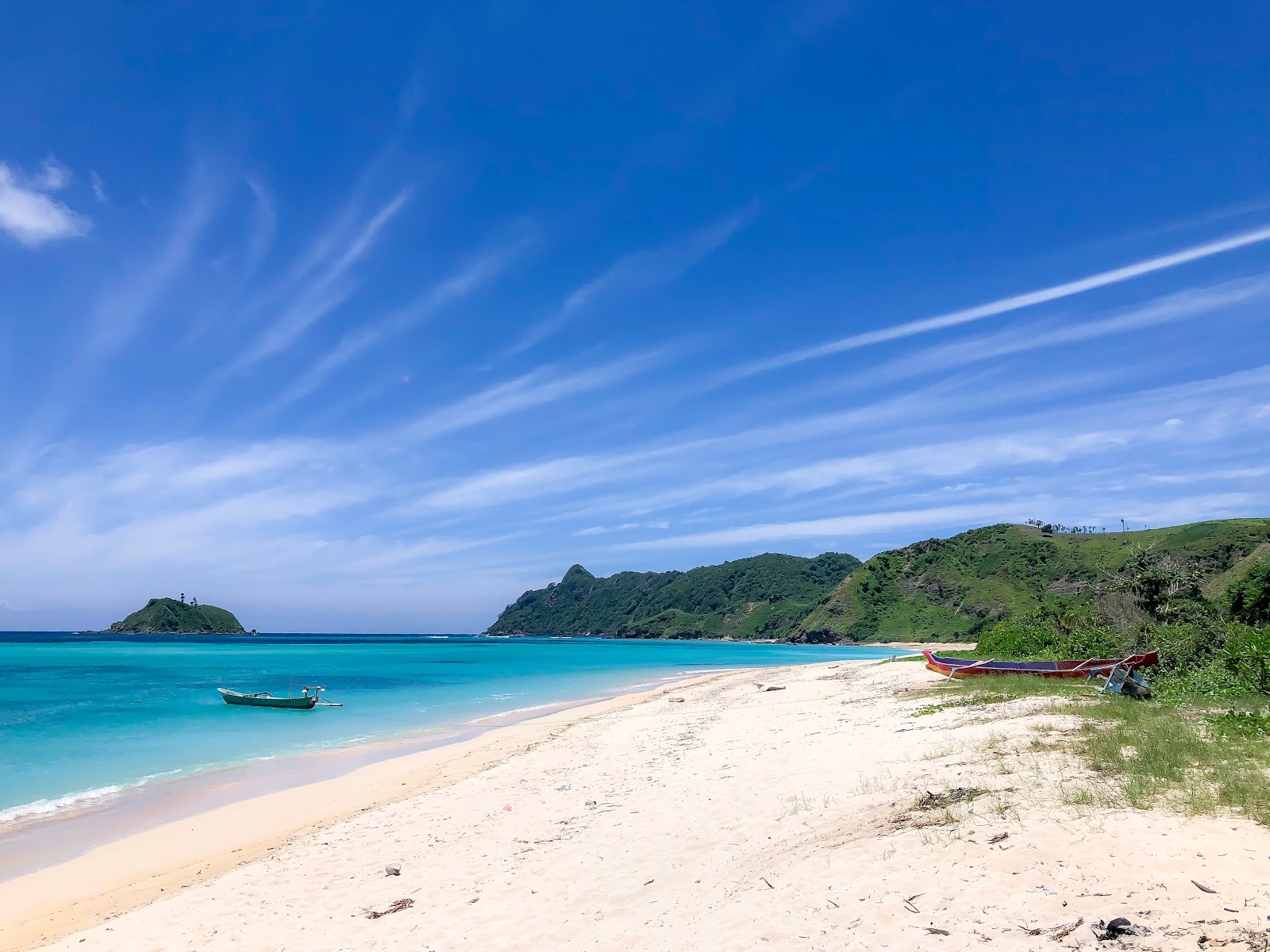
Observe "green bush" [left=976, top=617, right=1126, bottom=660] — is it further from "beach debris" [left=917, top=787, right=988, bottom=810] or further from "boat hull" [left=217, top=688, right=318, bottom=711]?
"boat hull" [left=217, top=688, right=318, bottom=711]

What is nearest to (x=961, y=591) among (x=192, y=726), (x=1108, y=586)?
(x=1108, y=586)

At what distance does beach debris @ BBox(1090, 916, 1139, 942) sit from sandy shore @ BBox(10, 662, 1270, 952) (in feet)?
0.36

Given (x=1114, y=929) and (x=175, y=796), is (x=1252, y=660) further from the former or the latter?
(x=175, y=796)

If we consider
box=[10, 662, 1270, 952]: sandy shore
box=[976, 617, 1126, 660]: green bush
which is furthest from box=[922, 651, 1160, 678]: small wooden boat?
box=[10, 662, 1270, 952]: sandy shore

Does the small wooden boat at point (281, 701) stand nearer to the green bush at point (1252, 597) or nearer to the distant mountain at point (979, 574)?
the green bush at point (1252, 597)

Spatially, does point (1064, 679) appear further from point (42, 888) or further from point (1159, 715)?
point (42, 888)

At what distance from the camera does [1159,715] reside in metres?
13.0

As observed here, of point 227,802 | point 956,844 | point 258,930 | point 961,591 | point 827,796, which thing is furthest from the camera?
point 961,591

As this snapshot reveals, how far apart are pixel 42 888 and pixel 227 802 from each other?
6.00 m

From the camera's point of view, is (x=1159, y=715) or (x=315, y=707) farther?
(x=315, y=707)

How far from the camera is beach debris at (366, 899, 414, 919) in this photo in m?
8.53

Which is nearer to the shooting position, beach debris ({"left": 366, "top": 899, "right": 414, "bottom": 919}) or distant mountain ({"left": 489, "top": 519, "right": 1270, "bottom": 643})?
beach debris ({"left": 366, "top": 899, "right": 414, "bottom": 919})

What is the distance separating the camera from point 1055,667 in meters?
23.7

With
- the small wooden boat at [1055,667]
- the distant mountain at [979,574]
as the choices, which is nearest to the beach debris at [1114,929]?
the small wooden boat at [1055,667]
